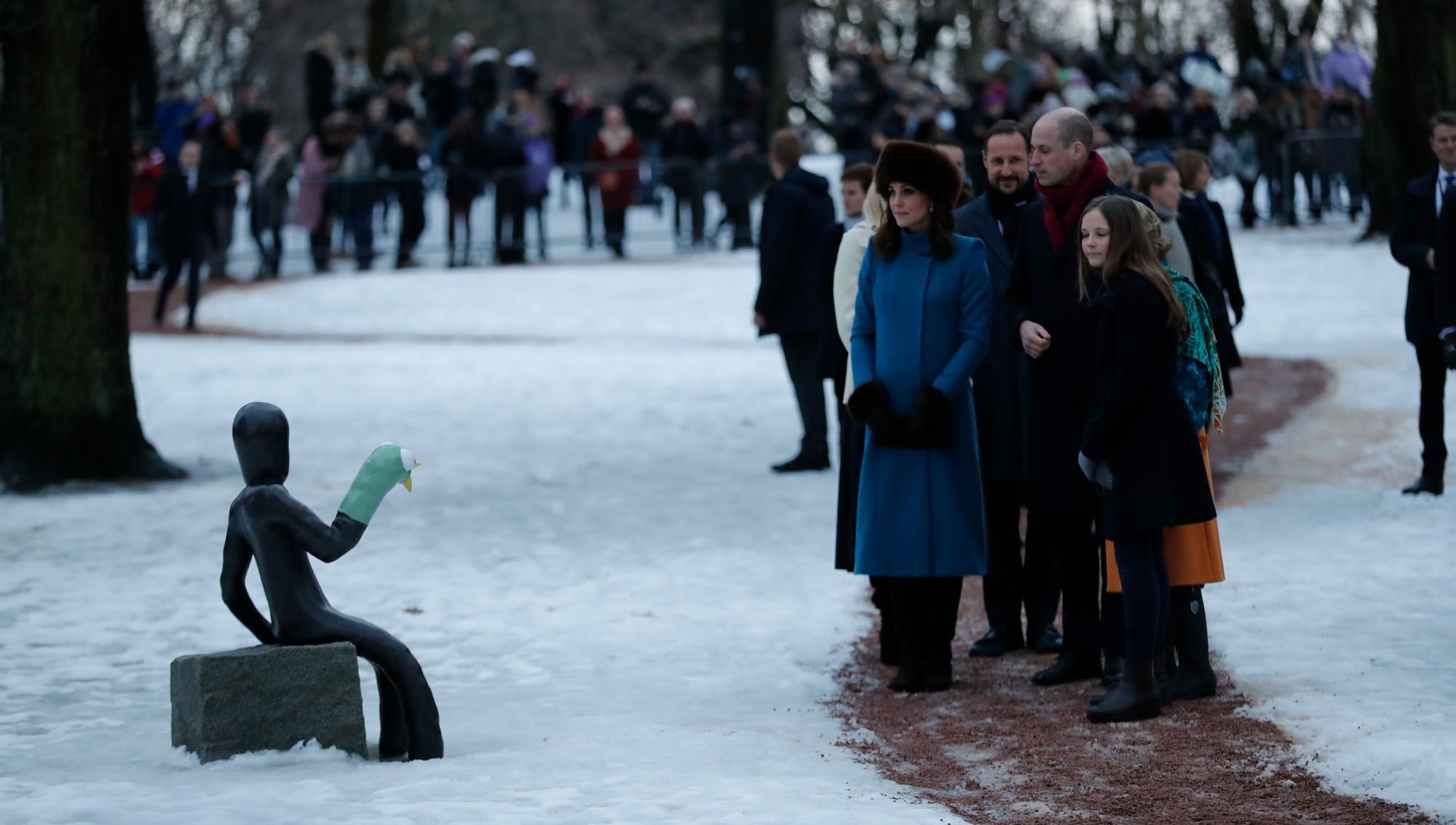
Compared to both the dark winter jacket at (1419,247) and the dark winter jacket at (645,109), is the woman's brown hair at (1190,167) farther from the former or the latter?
the dark winter jacket at (645,109)

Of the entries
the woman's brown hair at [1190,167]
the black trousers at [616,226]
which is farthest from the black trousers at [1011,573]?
the black trousers at [616,226]

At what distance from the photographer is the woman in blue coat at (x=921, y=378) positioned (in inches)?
260

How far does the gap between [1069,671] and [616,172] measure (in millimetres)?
16573

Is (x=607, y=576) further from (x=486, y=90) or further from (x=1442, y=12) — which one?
(x=486, y=90)

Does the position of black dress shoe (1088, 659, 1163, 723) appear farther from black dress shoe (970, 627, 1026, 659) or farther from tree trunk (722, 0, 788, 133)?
tree trunk (722, 0, 788, 133)

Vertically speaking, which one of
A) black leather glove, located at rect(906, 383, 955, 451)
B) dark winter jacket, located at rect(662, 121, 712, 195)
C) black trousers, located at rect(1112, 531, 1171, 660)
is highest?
dark winter jacket, located at rect(662, 121, 712, 195)

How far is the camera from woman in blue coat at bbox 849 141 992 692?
6.60m

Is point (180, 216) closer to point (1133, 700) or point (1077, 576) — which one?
→ point (1077, 576)

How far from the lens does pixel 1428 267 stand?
30.3 ft

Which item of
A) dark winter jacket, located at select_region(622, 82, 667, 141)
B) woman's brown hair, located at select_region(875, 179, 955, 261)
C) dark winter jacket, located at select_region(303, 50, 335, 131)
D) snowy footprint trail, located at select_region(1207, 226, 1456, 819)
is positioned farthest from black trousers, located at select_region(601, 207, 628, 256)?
woman's brown hair, located at select_region(875, 179, 955, 261)

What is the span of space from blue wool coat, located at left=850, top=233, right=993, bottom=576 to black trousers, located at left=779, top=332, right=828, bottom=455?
15.2ft

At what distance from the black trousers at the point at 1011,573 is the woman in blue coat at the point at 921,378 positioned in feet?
2.10

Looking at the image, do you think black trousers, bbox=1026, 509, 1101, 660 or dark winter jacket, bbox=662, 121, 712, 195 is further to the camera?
dark winter jacket, bbox=662, 121, 712, 195

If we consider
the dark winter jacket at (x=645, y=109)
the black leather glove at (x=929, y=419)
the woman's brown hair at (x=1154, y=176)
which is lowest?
the black leather glove at (x=929, y=419)
